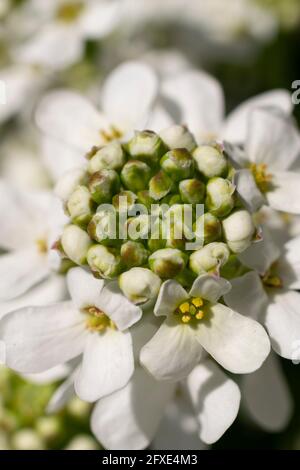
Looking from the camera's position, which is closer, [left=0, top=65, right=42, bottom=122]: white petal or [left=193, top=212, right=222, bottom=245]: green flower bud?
[left=193, top=212, right=222, bottom=245]: green flower bud

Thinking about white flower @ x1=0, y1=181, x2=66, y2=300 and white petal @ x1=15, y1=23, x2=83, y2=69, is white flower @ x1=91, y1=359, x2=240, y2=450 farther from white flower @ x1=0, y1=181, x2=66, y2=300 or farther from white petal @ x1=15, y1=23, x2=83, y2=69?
white petal @ x1=15, y1=23, x2=83, y2=69

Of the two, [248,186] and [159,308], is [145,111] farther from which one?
[159,308]

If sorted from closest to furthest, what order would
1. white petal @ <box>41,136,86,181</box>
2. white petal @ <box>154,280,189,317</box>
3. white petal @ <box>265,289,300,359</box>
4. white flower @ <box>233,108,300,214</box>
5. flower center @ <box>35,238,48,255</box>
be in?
1. white petal @ <box>154,280,189,317</box>
2. white petal @ <box>265,289,300,359</box>
3. white flower @ <box>233,108,300,214</box>
4. flower center @ <box>35,238,48,255</box>
5. white petal @ <box>41,136,86,181</box>

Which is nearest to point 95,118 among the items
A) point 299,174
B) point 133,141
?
point 133,141

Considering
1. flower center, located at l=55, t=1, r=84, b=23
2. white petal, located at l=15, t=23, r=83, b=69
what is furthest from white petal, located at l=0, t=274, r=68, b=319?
flower center, located at l=55, t=1, r=84, b=23

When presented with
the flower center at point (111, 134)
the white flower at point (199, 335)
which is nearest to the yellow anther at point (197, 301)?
the white flower at point (199, 335)

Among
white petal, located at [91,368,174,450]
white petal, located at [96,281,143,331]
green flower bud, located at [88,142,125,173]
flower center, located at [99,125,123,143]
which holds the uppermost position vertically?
green flower bud, located at [88,142,125,173]
